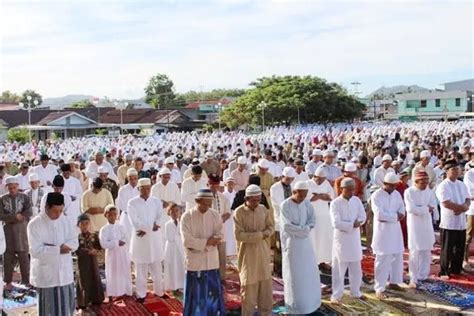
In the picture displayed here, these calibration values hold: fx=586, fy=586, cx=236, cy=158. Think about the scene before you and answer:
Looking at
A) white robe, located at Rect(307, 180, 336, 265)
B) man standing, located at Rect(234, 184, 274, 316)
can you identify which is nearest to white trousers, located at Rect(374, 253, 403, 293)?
white robe, located at Rect(307, 180, 336, 265)

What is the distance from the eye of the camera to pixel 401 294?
261 inches

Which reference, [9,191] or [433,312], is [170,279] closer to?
[9,191]

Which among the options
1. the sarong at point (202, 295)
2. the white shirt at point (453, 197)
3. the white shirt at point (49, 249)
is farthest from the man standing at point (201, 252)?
the white shirt at point (453, 197)

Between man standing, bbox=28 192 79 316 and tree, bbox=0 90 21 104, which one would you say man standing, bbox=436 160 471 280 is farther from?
tree, bbox=0 90 21 104

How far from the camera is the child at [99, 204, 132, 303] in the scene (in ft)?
21.6

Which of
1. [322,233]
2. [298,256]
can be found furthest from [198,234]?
[322,233]

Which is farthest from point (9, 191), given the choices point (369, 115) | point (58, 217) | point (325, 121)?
point (369, 115)

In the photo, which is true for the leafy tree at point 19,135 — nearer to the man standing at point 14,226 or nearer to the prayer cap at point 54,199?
the man standing at point 14,226

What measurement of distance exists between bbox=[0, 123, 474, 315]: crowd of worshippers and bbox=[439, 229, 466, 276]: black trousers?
1cm

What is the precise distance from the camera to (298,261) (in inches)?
226

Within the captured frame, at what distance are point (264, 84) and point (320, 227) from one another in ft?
130

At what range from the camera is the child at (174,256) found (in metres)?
6.75

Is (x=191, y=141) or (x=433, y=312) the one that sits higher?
(x=191, y=141)

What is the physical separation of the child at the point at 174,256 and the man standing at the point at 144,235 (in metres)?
0.13
